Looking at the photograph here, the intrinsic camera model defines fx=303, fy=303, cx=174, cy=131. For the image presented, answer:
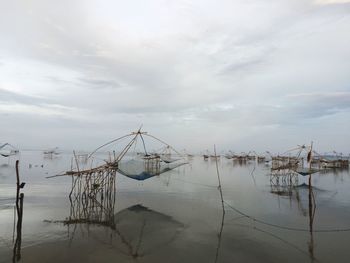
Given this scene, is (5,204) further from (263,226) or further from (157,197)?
(263,226)

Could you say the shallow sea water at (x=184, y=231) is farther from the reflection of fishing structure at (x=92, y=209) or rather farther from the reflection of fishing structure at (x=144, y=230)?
the reflection of fishing structure at (x=92, y=209)

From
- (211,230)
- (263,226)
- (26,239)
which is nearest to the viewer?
(26,239)

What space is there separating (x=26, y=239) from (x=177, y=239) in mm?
4459

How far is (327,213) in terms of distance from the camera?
13391mm

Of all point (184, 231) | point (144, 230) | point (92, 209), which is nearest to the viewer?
point (184, 231)

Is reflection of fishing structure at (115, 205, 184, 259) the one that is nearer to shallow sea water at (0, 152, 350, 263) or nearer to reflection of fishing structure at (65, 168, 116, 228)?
shallow sea water at (0, 152, 350, 263)

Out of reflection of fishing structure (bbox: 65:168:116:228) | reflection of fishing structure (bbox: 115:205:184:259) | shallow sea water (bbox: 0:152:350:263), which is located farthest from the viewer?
reflection of fishing structure (bbox: 65:168:116:228)

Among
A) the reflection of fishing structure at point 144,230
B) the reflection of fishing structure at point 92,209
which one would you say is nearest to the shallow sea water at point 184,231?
the reflection of fishing structure at point 144,230

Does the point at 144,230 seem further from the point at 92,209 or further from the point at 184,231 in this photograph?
the point at 92,209

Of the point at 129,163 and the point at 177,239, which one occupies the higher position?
the point at 129,163

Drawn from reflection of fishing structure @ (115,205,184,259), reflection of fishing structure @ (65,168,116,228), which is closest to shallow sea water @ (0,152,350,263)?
reflection of fishing structure @ (115,205,184,259)

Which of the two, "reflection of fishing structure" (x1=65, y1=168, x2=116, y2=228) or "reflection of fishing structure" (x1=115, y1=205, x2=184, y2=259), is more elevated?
"reflection of fishing structure" (x1=65, y1=168, x2=116, y2=228)

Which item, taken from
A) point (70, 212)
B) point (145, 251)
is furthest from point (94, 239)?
point (70, 212)

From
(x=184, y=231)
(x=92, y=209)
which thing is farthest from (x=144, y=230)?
(x=92, y=209)
